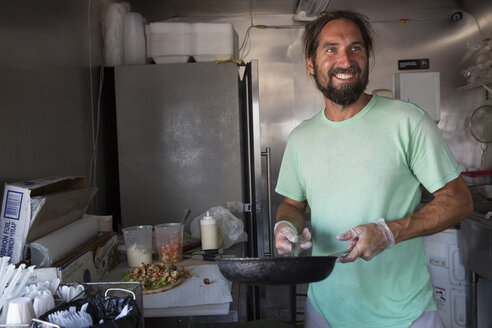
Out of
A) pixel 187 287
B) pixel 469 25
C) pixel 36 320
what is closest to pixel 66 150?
pixel 187 287

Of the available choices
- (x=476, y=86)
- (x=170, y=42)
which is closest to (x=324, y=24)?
(x=170, y=42)

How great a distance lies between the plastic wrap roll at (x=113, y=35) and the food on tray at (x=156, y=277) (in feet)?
5.19

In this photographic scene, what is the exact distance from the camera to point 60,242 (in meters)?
1.28

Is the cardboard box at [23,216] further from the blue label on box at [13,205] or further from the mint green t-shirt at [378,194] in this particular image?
the mint green t-shirt at [378,194]

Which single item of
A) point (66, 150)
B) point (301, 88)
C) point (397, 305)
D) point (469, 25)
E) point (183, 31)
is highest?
point (469, 25)

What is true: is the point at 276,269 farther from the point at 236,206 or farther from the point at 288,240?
the point at 236,206

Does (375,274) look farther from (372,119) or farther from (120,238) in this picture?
(120,238)

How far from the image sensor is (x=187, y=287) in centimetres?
140

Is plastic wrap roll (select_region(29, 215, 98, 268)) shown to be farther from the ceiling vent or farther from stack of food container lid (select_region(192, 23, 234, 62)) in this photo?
the ceiling vent

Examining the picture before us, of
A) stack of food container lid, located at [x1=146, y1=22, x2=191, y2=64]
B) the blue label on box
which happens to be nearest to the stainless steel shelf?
stack of food container lid, located at [x1=146, y1=22, x2=191, y2=64]

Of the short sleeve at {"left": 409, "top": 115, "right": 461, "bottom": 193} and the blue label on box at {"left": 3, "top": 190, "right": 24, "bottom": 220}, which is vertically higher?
the short sleeve at {"left": 409, "top": 115, "right": 461, "bottom": 193}

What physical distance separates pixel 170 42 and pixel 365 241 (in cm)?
206

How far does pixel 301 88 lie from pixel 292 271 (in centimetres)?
273

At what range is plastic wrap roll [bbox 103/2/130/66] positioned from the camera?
8.55 ft
